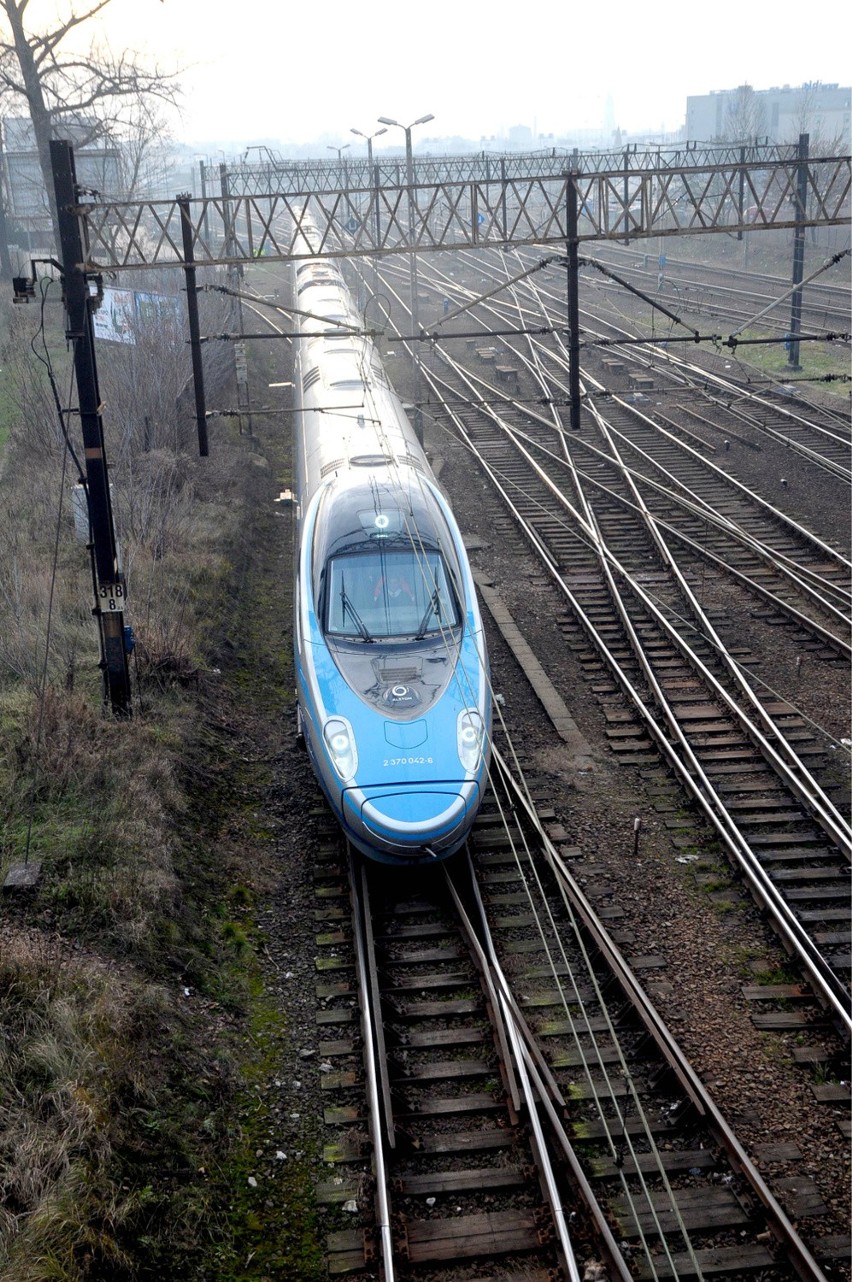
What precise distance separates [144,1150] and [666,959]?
159 inches

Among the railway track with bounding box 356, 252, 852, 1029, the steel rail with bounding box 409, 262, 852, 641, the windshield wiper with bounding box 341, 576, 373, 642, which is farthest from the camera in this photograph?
the steel rail with bounding box 409, 262, 852, 641

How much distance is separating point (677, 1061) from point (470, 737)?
315cm

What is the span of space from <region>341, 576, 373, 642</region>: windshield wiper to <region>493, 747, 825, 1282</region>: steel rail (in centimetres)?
207

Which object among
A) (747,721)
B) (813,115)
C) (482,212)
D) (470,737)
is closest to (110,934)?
(470,737)

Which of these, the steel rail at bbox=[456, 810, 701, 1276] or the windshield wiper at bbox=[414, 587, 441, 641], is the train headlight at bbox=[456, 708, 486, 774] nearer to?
the steel rail at bbox=[456, 810, 701, 1276]

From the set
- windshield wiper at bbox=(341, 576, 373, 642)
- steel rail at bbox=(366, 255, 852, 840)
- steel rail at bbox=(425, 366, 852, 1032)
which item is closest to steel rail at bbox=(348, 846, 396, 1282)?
windshield wiper at bbox=(341, 576, 373, 642)

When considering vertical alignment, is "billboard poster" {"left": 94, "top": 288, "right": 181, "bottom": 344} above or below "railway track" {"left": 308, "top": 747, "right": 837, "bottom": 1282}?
above

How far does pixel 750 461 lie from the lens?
21.9 metres

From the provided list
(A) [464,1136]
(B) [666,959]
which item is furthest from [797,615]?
(A) [464,1136]

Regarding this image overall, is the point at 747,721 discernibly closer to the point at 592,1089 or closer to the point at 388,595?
the point at 388,595

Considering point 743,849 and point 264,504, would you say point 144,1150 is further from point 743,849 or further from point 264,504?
point 264,504

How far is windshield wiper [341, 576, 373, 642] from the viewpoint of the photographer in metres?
10.9

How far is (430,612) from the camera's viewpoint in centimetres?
1111

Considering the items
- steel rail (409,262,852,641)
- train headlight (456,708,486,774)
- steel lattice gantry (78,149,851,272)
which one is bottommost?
steel rail (409,262,852,641)
